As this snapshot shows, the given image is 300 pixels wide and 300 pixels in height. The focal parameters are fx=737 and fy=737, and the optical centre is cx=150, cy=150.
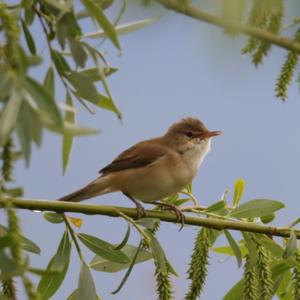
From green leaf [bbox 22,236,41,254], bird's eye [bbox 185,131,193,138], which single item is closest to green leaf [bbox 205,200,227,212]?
green leaf [bbox 22,236,41,254]

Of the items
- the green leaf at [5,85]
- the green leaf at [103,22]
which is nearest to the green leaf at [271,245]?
the green leaf at [103,22]

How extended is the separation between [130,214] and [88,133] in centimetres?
134

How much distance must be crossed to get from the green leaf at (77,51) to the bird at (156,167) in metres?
2.04

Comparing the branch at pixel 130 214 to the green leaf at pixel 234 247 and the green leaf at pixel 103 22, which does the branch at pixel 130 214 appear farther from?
the green leaf at pixel 103 22

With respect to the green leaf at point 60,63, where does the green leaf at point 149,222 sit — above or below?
below

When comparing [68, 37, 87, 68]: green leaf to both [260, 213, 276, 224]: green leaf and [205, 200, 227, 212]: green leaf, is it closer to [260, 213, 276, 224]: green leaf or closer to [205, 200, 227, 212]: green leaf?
[205, 200, 227, 212]: green leaf

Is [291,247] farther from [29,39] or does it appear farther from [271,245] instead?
[29,39]

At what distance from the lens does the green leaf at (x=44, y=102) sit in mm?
1116

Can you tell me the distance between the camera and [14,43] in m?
1.13

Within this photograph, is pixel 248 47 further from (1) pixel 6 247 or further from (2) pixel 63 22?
(1) pixel 6 247

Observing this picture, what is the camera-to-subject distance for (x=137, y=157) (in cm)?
428

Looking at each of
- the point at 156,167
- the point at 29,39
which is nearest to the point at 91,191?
the point at 156,167

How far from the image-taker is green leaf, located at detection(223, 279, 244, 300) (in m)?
2.57

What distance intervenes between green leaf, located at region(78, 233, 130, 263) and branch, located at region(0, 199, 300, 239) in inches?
5.4
